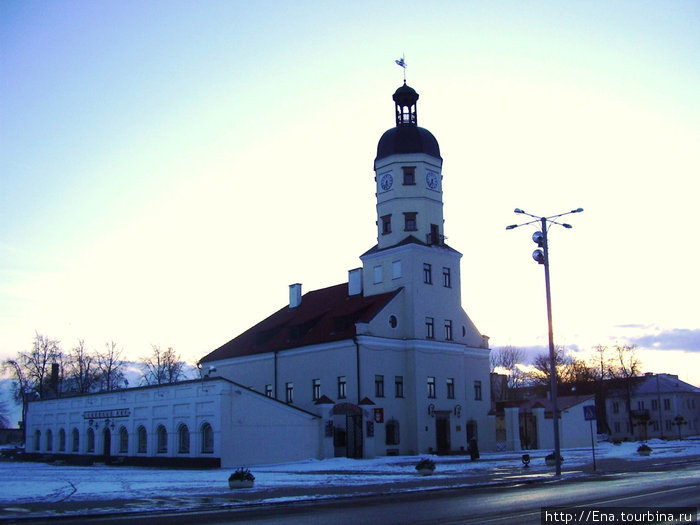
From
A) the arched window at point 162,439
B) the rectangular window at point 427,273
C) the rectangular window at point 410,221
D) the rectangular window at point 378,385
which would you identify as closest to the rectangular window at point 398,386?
the rectangular window at point 378,385

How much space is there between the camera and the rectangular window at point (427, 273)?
5370cm

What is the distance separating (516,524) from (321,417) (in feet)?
104

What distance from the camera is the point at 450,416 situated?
53406 millimetres

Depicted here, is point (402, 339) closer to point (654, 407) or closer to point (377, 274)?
point (377, 274)

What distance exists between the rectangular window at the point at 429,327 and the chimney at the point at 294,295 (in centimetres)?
1451

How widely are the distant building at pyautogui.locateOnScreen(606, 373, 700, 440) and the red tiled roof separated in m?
57.9

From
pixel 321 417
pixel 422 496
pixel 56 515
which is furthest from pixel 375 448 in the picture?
pixel 56 515

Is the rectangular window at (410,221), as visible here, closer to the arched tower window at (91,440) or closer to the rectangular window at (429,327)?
the rectangular window at (429,327)

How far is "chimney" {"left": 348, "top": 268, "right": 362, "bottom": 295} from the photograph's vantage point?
58.2 metres

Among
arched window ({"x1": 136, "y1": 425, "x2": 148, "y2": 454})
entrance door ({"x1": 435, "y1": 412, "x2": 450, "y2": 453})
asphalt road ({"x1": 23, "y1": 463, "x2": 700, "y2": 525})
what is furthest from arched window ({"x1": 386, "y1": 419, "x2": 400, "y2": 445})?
asphalt road ({"x1": 23, "y1": 463, "x2": 700, "y2": 525})

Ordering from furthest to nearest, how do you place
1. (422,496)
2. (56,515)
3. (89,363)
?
(89,363), (422,496), (56,515)

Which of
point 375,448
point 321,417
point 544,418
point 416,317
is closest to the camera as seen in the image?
point 321,417

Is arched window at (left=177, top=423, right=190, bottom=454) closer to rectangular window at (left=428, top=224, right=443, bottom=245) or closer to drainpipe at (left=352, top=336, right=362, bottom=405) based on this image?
drainpipe at (left=352, top=336, right=362, bottom=405)

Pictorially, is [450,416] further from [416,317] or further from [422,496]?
[422,496]
